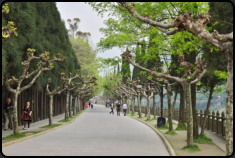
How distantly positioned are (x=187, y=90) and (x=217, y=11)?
3.69 meters

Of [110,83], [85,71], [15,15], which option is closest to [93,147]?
[15,15]

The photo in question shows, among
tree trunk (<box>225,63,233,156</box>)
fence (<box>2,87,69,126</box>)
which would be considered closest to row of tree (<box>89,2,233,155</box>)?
tree trunk (<box>225,63,233,156</box>)

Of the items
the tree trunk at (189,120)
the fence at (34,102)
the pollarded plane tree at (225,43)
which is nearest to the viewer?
the pollarded plane tree at (225,43)

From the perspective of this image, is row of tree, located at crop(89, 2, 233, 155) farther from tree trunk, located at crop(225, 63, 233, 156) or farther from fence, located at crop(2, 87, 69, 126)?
fence, located at crop(2, 87, 69, 126)

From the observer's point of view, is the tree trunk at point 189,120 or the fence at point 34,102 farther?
the fence at point 34,102

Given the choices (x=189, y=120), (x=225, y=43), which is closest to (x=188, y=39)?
(x=189, y=120)

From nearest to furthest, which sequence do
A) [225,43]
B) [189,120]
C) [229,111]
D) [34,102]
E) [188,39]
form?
[225,43]
[229,111]
[189,120]
[188,39]
[34,102]

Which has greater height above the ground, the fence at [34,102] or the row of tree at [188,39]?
the row of tree at [188,39]

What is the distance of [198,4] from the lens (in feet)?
44.4

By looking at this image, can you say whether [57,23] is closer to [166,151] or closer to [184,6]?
[184,6]

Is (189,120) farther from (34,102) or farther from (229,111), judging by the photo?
(34,102)

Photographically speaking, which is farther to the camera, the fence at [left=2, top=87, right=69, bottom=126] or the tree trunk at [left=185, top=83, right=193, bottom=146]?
the fence at [left=2, top=87, right=69, bottom=126]

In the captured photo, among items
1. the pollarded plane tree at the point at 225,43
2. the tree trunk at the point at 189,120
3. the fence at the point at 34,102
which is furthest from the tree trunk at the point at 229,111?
the fence at the point at 34,102

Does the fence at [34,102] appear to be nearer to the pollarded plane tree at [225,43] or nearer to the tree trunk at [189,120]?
the tree trunk at [189,120]
